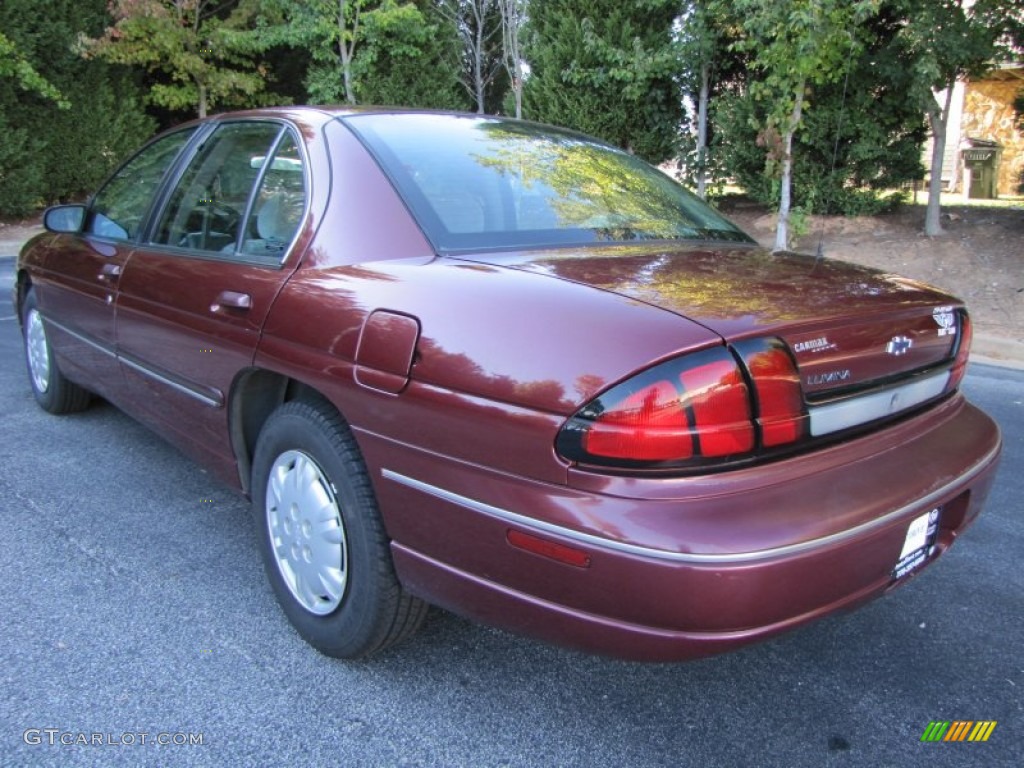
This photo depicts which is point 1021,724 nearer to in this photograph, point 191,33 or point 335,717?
point 335,717

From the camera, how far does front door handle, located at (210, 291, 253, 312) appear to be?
2.50 meters

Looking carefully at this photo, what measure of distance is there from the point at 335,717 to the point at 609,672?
78 cm

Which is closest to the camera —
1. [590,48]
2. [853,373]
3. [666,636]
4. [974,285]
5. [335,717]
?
[666,636]

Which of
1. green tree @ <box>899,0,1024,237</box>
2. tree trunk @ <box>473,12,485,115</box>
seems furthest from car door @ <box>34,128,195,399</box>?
tree trunk @ <box>473,12,485,115</box>

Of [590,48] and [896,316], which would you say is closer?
[896,316]

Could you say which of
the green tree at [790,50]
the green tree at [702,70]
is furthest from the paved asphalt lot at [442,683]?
the green tree at [702,70]

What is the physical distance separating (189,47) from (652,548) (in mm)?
17772

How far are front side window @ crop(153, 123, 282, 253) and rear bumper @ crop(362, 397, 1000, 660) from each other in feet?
4.44

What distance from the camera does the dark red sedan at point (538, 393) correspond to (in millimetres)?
1642

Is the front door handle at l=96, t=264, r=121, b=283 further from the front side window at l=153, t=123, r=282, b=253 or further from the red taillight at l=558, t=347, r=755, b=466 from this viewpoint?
the red taillight at l=558, t=347, r=755, b=466

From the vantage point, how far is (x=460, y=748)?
202cm

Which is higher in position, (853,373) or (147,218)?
(147,218)

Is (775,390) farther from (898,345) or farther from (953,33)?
(953,33)

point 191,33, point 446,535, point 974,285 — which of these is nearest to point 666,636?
point 446,535
